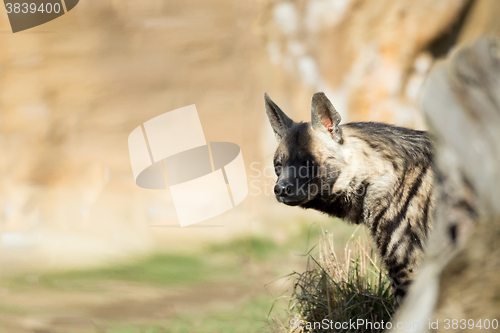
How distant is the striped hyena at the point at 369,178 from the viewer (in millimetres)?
2527

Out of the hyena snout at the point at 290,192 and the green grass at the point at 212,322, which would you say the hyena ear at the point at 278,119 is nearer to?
the hyena snout at the point at 290,192

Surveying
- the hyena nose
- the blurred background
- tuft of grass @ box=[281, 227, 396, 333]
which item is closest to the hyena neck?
the hyena nose

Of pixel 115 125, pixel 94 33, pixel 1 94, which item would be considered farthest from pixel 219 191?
pixel 1 94

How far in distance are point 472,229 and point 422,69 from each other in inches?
191

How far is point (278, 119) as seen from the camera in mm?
3307

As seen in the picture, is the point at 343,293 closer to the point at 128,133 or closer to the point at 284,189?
the point at 284,189

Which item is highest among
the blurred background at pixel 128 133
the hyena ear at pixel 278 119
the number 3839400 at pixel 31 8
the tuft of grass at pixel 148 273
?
the number 3839400 at pixel 31 8

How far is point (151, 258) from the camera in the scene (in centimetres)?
699

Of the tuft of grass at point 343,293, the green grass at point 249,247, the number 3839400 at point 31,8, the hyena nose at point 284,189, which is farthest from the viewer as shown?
the number 3839400 at point 31,8

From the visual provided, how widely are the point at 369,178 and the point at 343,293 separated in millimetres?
996

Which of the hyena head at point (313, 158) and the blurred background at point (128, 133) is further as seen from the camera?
the blurred background at point (128, 133)

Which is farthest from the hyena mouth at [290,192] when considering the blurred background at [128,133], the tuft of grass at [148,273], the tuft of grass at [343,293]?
the tuft of grass at [148,273]

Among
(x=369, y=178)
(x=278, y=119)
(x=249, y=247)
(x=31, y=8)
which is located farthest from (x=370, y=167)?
(x=31, y=8)

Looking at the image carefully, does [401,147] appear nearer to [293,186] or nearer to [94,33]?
[293,186]
